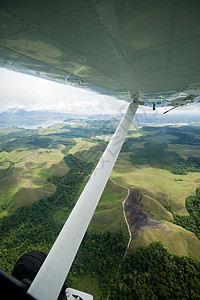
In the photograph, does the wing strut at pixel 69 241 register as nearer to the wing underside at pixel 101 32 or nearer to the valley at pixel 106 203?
the wing underside at pixel 101 32

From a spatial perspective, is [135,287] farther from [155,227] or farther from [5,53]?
[5,53]

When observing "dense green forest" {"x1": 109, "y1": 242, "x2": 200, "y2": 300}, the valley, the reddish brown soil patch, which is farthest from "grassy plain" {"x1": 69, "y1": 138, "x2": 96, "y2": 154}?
"dense green forest" {"x1": 109, "y1": 242, "x2": 200, "y2": 300}

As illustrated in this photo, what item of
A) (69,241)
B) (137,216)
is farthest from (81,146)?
(69,241)

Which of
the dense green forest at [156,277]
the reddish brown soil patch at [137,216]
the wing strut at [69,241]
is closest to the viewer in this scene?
the wing strut at [69,241]

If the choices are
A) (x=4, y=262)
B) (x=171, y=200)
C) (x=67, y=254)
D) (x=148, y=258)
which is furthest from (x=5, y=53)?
(x=171, y=200)

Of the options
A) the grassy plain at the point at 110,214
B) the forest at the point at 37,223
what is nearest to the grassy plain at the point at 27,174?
the forest at the point at 37,223

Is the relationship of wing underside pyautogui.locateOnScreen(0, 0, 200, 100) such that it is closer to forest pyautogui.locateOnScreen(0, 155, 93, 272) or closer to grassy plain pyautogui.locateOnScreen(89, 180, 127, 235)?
forest pyautogui.locateOnScreen(0, 155, 93, 272)
